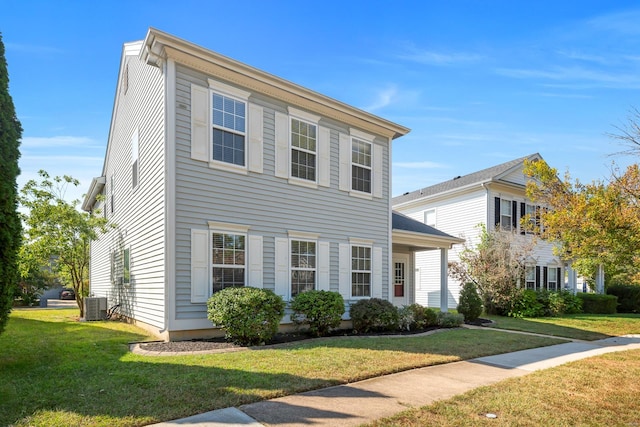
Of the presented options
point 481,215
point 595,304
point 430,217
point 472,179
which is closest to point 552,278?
point 595,304

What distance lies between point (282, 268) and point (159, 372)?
4846 millimetres

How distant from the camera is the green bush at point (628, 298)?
73.9 ft

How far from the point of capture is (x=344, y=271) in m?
11.8

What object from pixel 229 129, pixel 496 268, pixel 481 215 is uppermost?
pixel 229 129

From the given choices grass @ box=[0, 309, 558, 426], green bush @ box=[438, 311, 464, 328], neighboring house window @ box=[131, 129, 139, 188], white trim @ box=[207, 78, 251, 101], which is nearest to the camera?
grass @ box=[0, 309, 558, 426]

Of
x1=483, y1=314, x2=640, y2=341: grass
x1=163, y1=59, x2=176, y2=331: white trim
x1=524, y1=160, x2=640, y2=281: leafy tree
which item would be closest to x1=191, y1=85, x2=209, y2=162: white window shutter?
x1=163, y1=59, x2=176, y2=331: white trim

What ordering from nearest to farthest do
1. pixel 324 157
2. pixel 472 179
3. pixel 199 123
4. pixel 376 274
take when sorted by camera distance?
pixel 199 123, pixel 324 157, pixel 376 274, pixel 472 179

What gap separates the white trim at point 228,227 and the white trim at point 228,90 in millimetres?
3136

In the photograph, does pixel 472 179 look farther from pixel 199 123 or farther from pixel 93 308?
pixel 93 308

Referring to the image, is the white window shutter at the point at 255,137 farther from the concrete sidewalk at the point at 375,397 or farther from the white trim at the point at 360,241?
the concrete sidewalk at the point at 375,397

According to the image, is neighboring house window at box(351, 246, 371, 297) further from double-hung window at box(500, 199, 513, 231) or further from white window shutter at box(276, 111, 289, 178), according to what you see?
double-hung window at box(500, 199, 513, 231)

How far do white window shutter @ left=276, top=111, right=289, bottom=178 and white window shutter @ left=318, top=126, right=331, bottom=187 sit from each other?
1.16m

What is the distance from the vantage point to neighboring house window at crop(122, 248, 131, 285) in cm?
1208

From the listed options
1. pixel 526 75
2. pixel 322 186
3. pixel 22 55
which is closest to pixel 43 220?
pixel 22 55
